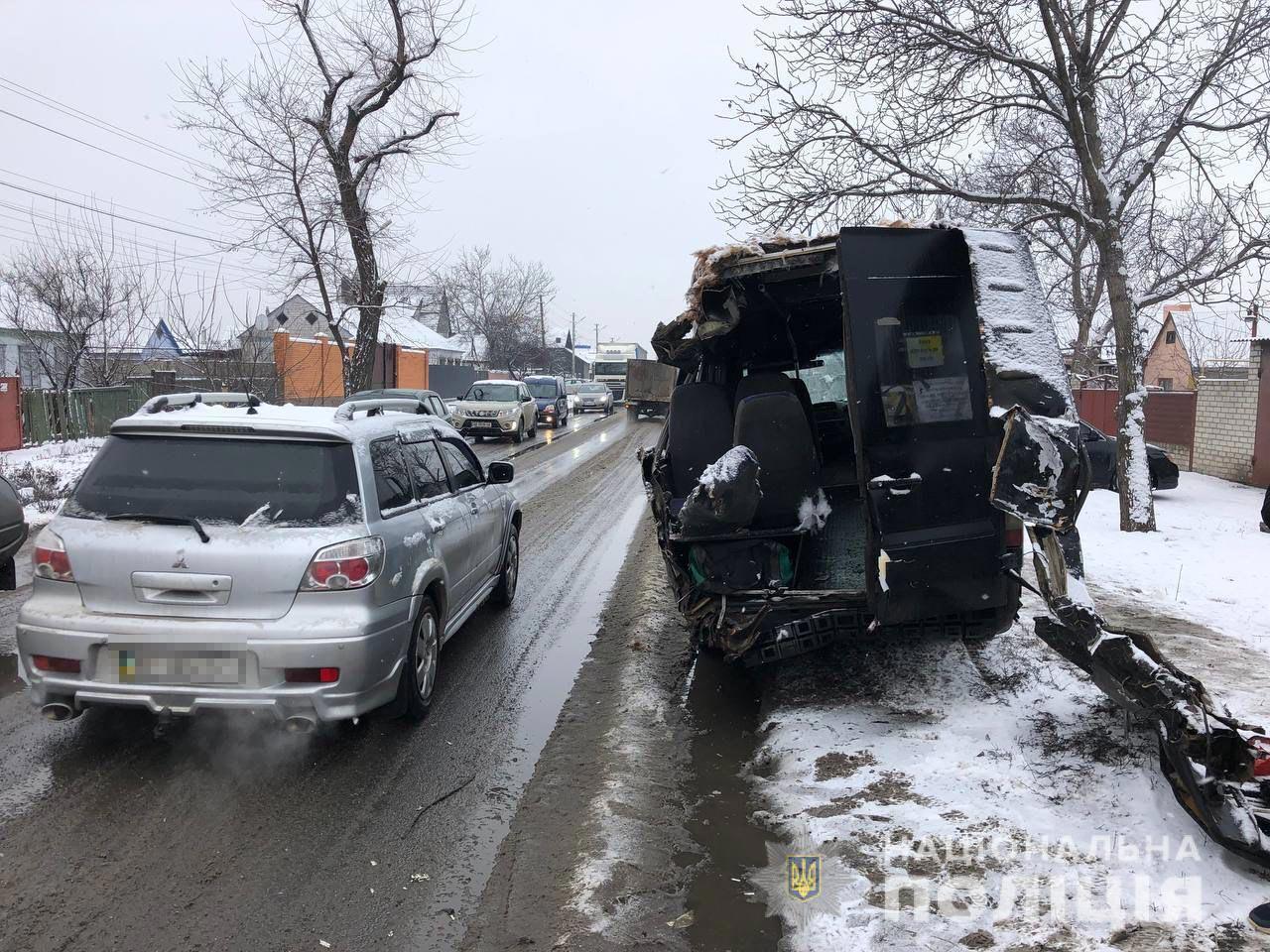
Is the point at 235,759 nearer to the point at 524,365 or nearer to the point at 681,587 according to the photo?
the point at 681,587

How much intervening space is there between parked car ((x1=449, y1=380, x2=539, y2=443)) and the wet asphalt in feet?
60.8

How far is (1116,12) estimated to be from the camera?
9297 mm

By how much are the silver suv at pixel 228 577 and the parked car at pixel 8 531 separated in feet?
7.62

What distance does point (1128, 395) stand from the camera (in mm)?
9914

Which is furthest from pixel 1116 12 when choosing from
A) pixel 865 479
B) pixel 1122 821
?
pixel 1122 821

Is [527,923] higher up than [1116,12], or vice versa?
[1116,12]

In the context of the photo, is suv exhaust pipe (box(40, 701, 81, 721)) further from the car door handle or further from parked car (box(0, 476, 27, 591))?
the car door handle

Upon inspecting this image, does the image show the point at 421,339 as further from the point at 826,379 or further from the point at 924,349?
the point at 924,349

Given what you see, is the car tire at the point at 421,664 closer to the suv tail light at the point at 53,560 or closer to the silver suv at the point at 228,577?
the silver suv at the point at 228,577

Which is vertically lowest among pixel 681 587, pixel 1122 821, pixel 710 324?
pixel 1122 821

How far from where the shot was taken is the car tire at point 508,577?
7.04 m

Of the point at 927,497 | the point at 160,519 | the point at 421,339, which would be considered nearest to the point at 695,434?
the point at 927,497

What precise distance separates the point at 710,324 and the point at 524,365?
59.3 meters

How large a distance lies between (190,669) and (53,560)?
911 mm
